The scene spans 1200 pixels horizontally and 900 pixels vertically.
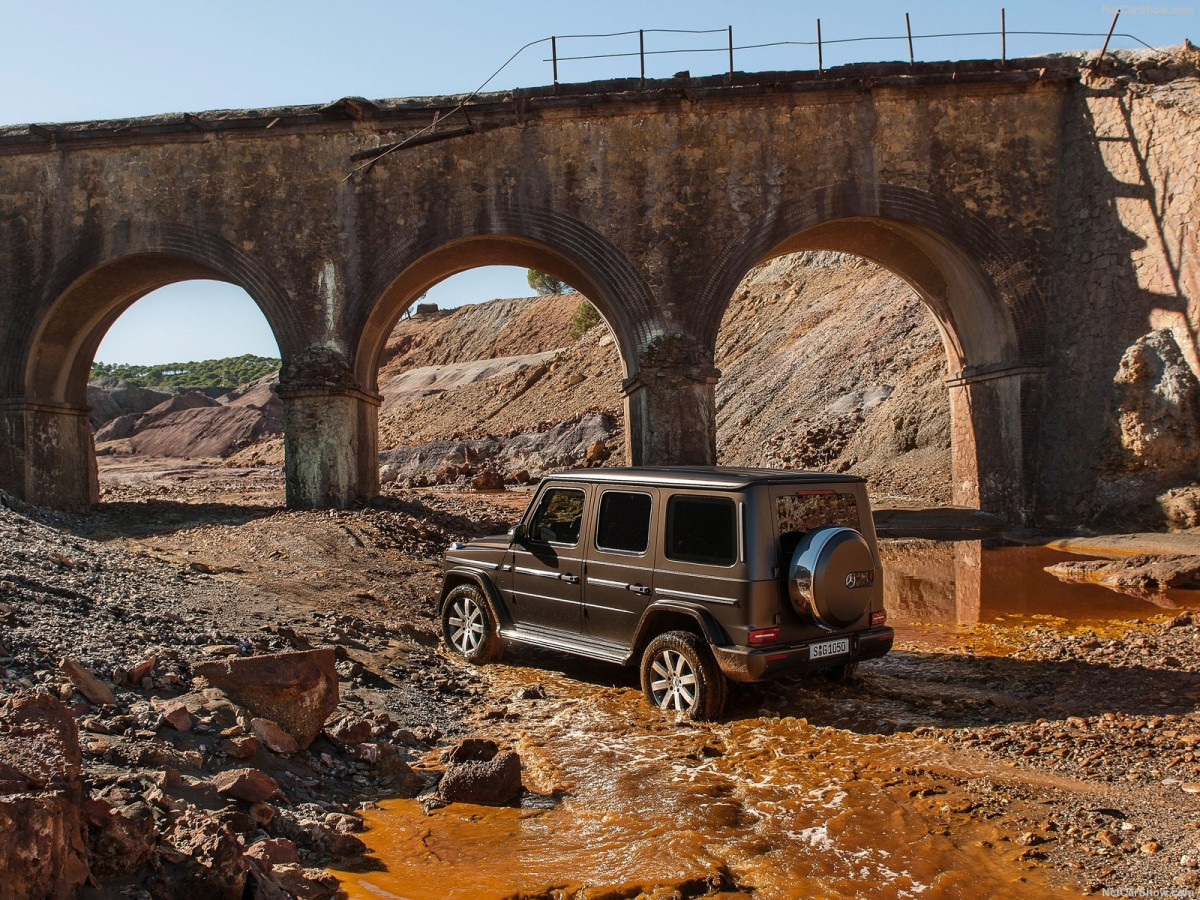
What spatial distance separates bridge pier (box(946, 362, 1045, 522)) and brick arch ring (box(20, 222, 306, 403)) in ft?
38.2

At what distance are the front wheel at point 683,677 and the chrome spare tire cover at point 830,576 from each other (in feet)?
2.35

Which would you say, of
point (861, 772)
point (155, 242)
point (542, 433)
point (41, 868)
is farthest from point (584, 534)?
point (542, 433)

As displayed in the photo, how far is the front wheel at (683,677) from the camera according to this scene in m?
6.29

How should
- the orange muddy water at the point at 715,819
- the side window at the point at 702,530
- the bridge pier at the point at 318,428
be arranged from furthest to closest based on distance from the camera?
the bridge pier at the point at 318,428 < the side window at the point at 702,530 < the orange muddy water at the point at 715,819

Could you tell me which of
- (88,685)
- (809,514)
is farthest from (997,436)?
(88,685)

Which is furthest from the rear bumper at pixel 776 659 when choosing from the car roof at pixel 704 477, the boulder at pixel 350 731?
the boulder at pixel 350 731

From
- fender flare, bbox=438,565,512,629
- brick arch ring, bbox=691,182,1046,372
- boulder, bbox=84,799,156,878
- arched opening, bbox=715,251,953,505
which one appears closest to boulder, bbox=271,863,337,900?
boulder, bbox=84,799,156,878

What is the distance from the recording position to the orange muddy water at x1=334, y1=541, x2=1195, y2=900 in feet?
13.4

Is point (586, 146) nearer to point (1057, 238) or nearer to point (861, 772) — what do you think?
point (1057, 238)

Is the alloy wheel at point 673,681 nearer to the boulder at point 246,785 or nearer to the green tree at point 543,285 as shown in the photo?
the boulder at point 246,785

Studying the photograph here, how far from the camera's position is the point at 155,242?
16.0 m

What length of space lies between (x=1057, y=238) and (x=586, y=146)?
25.9ft

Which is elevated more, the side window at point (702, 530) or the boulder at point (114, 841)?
the side window at point (702, 530)

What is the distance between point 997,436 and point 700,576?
11524 millimetres
